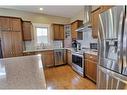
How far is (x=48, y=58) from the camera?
4.57 meters

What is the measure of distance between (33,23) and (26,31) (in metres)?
0.64

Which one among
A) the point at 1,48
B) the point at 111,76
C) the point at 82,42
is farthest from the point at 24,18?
the point at 111,76

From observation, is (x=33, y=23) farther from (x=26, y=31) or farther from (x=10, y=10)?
(x=10, y=10)

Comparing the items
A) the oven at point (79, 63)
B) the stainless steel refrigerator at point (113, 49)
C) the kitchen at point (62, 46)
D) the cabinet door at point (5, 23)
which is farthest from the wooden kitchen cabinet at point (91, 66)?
the cabinet door at point (5, 23)

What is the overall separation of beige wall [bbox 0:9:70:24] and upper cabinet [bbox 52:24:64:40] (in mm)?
366

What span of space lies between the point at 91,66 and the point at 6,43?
3.02 metres

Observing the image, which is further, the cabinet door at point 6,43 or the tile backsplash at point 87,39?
the tile backsplash at point 87,39

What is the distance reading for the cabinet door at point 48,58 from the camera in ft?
14.7

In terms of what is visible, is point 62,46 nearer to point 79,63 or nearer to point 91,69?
point 79,63

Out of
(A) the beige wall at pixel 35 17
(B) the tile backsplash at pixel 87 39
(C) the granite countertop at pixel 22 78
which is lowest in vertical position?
(C) the granite countertop at pixel 22 78

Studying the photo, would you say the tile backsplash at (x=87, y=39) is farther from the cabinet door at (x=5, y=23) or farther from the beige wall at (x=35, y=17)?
the cabinet door at (x=5, y=23)

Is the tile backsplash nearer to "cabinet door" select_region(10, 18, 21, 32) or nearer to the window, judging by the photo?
the window

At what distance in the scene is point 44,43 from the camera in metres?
5.06

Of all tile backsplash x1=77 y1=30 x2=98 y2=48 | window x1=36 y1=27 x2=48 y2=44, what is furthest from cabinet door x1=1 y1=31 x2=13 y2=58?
tile backsplash x1=77 y1=30 x2=98 y2=48
